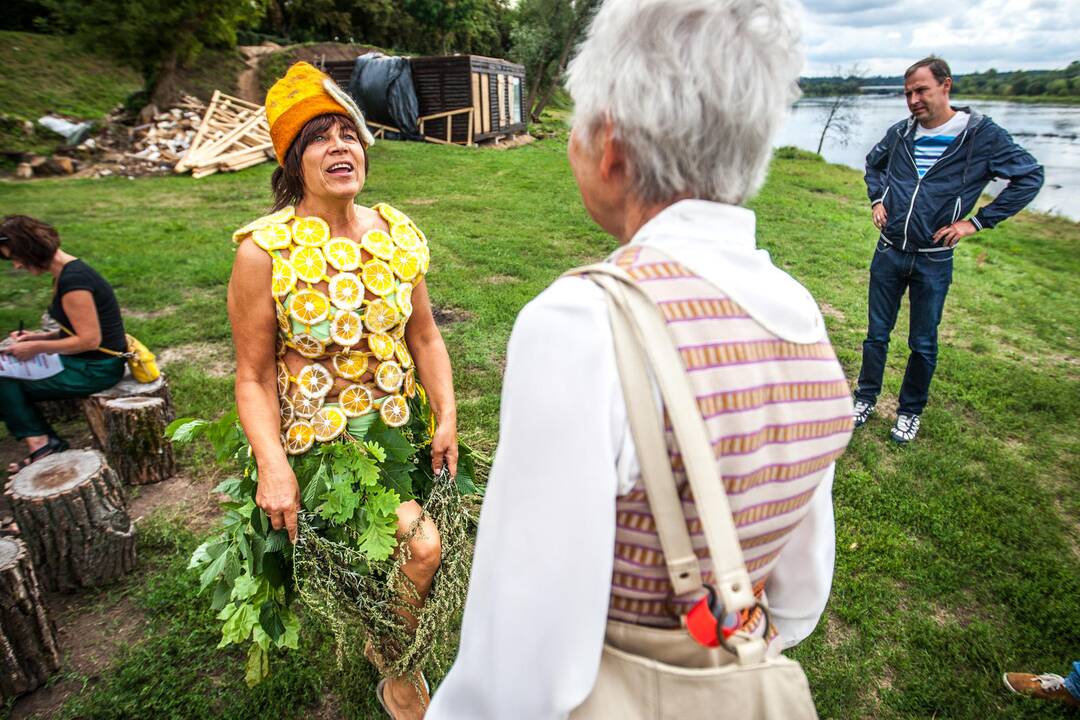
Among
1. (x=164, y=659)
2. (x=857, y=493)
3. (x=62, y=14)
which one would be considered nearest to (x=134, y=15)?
(x=62, y=14)

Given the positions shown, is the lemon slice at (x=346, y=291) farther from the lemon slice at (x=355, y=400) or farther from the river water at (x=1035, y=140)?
the river water at (x=1035, y=140)

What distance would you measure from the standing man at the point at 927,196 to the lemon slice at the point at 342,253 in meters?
4.01

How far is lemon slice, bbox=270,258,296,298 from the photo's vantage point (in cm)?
204

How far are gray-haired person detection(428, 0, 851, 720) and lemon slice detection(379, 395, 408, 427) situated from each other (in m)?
1.39

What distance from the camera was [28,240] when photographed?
151 inches

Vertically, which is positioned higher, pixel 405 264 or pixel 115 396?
pixel 405 264

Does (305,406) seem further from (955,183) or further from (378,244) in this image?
(955,183)

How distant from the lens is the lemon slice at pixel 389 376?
2283 millimetres

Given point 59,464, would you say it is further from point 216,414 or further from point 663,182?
point 663,182

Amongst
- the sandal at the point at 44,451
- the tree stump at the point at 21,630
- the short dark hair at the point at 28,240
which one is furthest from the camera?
the sandal at the point at 44,451

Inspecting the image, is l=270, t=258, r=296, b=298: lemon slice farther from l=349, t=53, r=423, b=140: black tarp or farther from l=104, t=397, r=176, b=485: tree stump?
l=349, t=53, r=423, b=140: black tarp

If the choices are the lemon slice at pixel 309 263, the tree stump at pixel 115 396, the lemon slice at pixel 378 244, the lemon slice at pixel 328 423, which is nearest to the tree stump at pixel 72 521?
the tree stump at pixel 115 396

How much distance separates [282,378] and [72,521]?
1.98 m

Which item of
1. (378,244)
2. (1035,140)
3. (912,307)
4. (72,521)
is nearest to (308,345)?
(378,244)
